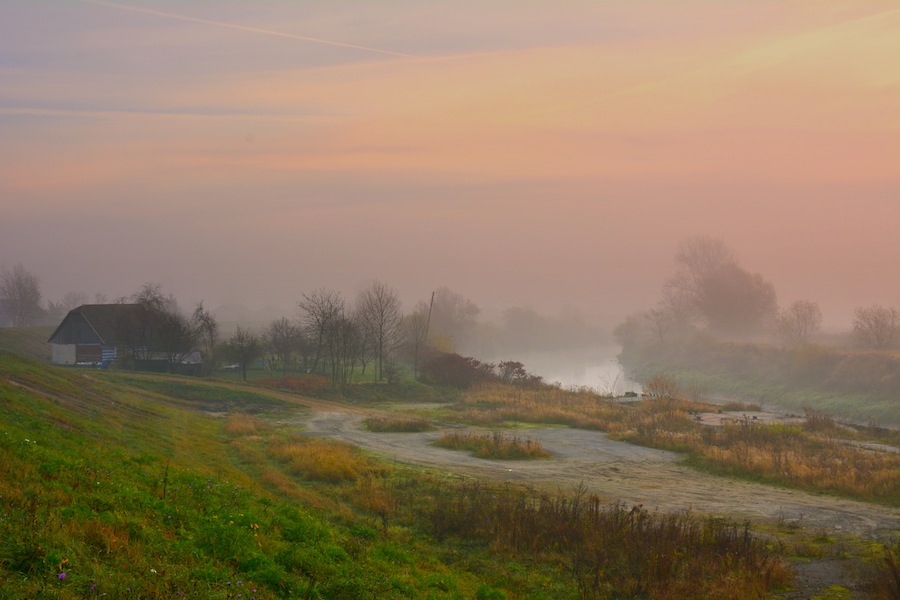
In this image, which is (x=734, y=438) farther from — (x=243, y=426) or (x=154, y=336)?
(x=154, y=336)

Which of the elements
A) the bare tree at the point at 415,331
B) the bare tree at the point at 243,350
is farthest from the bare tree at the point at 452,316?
the bare tree at the point at 243,350

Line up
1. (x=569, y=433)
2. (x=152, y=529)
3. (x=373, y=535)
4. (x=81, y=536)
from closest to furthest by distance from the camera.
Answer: (x=81, y=536) < (x=152, y=529) < (x=373, y=535) < (x=569, y=433)

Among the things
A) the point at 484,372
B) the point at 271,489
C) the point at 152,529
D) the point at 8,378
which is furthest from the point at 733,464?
the point at 484,372

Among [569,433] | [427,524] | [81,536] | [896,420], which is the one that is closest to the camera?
[81,536]

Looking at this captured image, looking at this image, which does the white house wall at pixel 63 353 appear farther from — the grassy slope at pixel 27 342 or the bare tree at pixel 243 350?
the bare tree at pixel 243 350

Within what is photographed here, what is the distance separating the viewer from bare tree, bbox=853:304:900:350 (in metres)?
72.1

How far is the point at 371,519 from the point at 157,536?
26.6 feet

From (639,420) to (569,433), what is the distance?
16.2 ft

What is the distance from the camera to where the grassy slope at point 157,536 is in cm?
705

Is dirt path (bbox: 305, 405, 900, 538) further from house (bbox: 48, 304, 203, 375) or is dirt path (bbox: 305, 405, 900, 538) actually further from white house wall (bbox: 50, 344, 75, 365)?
white house wall (bbox: 50, 344, 75, 365)

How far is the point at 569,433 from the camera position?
36562 mm

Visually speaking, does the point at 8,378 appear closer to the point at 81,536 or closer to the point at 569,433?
the point at 81,536

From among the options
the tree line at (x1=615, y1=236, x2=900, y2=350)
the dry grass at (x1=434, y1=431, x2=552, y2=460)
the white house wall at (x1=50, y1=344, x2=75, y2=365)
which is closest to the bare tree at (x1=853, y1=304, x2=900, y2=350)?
the tree line at (x1=615, y1=236, x2=900, y2=350)

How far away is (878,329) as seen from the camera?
72750 millimetres
